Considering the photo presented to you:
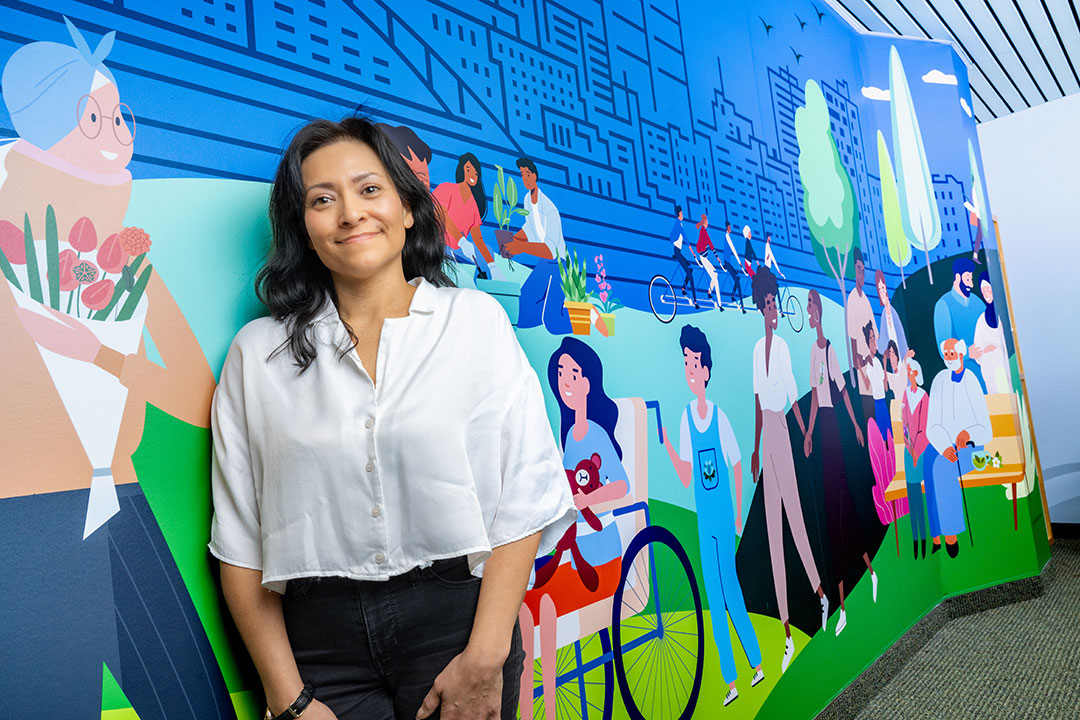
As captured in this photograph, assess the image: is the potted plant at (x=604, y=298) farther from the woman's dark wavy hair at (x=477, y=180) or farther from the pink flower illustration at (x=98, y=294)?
the pink flower illustration at (x=98, y=294)

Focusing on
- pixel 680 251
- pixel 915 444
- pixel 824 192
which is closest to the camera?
pixel 680 251

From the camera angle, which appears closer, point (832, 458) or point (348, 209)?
point (348, 209)

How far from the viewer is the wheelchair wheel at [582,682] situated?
156 cm

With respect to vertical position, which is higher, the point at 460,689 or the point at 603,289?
the point at 603,289

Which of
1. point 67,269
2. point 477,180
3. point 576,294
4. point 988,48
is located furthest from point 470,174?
point 988,48

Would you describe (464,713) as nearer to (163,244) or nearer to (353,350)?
(353,350)

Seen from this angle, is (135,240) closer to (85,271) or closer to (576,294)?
(85,271)

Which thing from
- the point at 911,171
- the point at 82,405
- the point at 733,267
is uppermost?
the point at 911,171

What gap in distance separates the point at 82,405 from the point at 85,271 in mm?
192

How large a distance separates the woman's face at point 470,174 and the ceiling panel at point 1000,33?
114 inches

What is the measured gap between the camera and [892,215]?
3572 mm

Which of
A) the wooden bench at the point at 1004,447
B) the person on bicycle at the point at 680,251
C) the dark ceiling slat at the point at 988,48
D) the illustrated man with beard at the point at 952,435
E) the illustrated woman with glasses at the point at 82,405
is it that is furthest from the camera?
the dark ceiling slat at the point at 988,48

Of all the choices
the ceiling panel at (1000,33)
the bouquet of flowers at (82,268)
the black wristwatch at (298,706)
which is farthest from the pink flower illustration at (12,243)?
the ceiling panel at (1000,33)

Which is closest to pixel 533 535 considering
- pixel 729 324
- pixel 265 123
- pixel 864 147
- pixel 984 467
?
pixel 265 123
